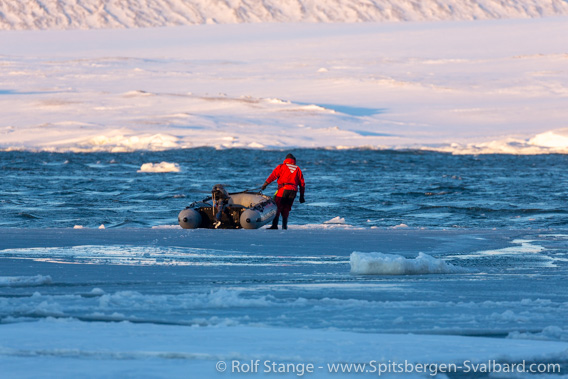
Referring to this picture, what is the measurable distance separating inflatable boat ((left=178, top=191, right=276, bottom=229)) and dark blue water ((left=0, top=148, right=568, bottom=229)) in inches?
144

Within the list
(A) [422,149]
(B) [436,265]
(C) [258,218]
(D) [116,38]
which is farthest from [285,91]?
(B) [436,265]

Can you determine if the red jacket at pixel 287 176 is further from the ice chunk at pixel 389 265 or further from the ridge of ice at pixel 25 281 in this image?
the ridge of ice at pixel 25 281

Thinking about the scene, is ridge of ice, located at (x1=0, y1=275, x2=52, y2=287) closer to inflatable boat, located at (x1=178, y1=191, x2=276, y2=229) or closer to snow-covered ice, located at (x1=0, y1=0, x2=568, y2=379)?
snow-covered ice, located at (x1=0, y1=0, x2=568, y2=379)

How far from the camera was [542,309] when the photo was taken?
6.69m

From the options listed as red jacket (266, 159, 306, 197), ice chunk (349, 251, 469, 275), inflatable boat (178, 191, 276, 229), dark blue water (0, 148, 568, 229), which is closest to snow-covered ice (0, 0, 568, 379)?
ice chunk (349, 251, 469, 275)

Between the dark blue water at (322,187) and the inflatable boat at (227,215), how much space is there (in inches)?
144

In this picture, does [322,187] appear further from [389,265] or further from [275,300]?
[275,300]

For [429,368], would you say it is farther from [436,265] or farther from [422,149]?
[422,149]

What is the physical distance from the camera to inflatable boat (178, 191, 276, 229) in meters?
14.6

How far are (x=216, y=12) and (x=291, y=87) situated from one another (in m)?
48.3

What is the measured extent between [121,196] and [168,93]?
4201 centimetres

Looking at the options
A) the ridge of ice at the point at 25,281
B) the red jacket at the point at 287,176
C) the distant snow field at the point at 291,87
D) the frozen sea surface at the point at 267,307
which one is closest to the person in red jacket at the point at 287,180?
the red jacket at the point at 287,176

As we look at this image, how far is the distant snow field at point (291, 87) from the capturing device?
49812 mm

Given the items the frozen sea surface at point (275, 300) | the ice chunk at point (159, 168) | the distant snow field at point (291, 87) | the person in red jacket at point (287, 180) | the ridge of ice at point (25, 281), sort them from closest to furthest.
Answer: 1. the frozen sea surface at point (275, 300)
2. the ridge of ice at point (25, 281)
3. the person in red jacket at point (287, 180)
4. the ice chunk at point (159, 168)
5. the distant snow field at point (291, 87)
